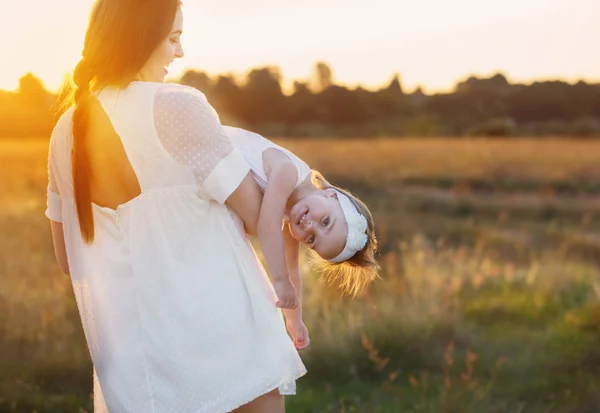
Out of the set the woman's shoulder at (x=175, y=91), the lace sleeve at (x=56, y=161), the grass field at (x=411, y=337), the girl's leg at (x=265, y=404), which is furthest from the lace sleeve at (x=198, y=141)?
the grass field at (x=411, y=337)

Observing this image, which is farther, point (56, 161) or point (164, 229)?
point (56, 161)

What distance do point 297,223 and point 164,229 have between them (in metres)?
0.51

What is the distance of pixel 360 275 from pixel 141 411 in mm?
927

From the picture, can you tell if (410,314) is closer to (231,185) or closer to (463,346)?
(463,346)

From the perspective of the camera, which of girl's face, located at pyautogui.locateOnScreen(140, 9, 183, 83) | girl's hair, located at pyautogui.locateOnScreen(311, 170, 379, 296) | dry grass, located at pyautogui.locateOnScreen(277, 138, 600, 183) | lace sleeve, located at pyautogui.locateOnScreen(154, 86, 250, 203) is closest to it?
lace sleeve, located at pyautogui.locateOnScreen(154, 86, 250, 203)

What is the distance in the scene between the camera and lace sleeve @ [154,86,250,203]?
2070mm

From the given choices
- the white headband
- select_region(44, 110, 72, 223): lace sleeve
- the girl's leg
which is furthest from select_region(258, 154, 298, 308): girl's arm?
select_region(44, 110, 72, 223): lace sleeve

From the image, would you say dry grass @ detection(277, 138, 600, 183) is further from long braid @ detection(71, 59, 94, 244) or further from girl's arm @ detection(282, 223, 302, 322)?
long braid @ detection(71, 59, 94, 244)

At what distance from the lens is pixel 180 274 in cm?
213

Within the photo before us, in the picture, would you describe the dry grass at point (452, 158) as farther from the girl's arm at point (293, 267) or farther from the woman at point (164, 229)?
the woman at point (164, 229)

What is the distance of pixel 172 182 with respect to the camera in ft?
6.95

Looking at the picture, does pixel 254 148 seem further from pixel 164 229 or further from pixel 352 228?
pixel 352 228

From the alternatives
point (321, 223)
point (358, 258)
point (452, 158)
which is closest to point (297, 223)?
point (321, 223)

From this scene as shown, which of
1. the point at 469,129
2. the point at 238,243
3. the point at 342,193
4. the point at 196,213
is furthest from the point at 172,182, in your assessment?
the point at 469,129
